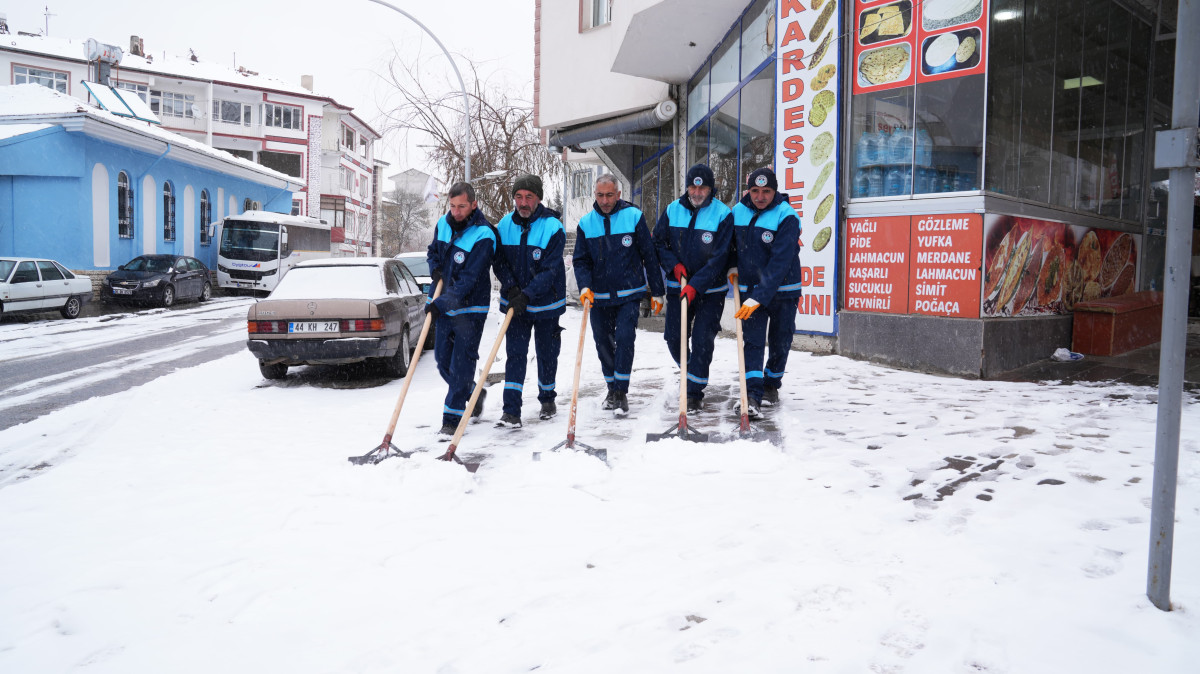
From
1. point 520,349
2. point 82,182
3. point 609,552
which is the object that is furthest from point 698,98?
point 82,182

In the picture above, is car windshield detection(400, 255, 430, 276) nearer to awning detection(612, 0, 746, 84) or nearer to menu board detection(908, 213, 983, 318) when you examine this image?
awning detection(612, 0, 746, 84)

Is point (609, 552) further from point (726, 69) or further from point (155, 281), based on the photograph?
point (155, 281)

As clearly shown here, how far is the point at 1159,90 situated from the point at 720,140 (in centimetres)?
731

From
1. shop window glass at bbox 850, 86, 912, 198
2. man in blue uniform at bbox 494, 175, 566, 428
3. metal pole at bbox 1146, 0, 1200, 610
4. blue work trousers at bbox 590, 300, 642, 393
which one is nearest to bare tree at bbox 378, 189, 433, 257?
shop window glass at bbox 850, 86, 912, 198

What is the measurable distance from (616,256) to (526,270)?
74 cm

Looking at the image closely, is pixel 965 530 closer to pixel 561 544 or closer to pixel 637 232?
pixel 561 544

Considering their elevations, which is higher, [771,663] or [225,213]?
[225,213]

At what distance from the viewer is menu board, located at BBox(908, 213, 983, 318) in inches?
318

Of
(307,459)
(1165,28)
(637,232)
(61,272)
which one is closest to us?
(307,459)

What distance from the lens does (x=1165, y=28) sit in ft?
41.5

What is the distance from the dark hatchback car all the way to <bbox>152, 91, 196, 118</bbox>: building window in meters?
26.0

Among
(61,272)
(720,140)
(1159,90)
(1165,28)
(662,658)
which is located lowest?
(662,658)

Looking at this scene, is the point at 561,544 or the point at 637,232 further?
the point at 637,232

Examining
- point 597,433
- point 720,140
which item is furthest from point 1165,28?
point 597,433
